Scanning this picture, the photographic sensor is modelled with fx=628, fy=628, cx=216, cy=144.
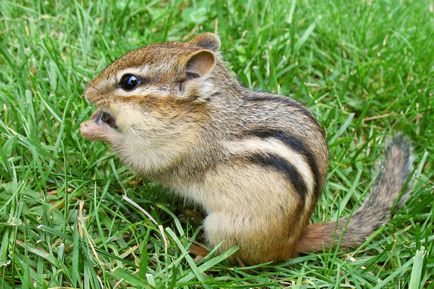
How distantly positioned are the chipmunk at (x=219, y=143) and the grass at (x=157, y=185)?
0.72 ft

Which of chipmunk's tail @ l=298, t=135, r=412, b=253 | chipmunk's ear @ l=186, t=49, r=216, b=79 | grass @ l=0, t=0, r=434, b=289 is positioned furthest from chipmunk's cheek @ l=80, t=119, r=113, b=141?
chipmunk's tail @ l=298, t=135, r=412, b=253

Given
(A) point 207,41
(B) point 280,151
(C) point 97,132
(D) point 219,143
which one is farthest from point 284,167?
(C) point 97,132

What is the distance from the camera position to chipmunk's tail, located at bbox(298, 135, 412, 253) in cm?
372

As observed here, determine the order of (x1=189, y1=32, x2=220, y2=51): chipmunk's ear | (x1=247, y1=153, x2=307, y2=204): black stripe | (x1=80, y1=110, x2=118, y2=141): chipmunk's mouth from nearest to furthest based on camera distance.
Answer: (x1=247, y1=153, x2=307, y2=204): black stripe < (x1=80, y1=110, x2=118, y2=141): chipmunk's mouth < (x1=189, y1=32, x2=220, y2=51): chipmunk's ear

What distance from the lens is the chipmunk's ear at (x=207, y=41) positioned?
3.87m

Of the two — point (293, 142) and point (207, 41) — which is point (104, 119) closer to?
point (207, 41)

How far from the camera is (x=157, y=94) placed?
343 centimetres

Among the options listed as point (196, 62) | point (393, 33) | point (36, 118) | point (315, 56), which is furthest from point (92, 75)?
point (393, 33)

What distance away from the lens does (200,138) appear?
3557 mm

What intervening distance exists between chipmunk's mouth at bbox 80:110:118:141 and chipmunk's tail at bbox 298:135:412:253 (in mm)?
1292

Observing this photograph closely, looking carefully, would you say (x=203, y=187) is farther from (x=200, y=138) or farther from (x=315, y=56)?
(x=315, y=56)

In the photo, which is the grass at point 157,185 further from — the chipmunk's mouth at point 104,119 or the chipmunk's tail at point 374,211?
the chipmunk's mouth at point 104,119

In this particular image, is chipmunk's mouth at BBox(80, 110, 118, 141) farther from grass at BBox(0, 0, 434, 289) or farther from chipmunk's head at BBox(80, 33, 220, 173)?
grass at BBox(0, 0, 434, 289)

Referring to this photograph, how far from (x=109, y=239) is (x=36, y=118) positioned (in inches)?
41.4
